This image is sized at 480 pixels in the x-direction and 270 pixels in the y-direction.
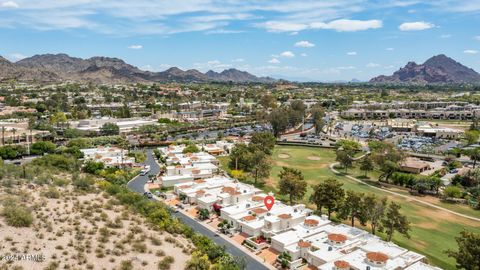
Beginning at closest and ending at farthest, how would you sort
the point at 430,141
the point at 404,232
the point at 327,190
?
the point at 404,232 → the point at 327,190 → the point at 430,141

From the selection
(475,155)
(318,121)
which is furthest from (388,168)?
(318,121)

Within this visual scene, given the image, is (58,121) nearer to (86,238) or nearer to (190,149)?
(190,149)

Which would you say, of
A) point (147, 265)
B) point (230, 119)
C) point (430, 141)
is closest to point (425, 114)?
point (430, 141)

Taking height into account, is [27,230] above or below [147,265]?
above

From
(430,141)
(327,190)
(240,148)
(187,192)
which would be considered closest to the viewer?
(327,190)

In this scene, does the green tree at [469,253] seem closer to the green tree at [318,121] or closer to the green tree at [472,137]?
the green tree at [472,137]

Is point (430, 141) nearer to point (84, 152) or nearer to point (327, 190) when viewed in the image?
point (327, 190)

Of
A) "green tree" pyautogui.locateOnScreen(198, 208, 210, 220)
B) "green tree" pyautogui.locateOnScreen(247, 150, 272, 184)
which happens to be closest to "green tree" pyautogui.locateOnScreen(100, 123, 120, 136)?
"green tree" pyautogui.locateOnScreen(247, 150, 272, 184)
